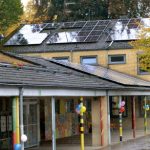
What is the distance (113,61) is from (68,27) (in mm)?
6242

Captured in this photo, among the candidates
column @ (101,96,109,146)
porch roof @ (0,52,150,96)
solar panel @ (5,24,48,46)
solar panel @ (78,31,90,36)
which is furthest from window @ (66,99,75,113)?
solar panel @ (78,31,90,36)

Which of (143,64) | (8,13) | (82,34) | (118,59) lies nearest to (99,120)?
(143,64)

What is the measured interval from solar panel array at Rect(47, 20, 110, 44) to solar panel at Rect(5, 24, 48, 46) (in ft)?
3.33

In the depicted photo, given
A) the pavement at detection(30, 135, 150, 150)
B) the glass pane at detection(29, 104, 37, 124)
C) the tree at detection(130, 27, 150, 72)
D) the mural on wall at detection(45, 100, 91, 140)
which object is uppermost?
the tree at detection(130, 27, 150, 72)

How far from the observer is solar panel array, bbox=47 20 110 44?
1715 inches

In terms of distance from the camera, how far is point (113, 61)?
4262 cm

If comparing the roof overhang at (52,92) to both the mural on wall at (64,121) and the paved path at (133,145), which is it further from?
the mural on wall at (64,121)

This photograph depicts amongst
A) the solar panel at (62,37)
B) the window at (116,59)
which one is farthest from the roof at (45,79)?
the solar panel at (62,37)

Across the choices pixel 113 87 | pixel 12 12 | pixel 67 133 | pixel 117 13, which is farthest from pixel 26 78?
pixel 117 13

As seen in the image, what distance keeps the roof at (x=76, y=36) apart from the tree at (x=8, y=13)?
3.35 m

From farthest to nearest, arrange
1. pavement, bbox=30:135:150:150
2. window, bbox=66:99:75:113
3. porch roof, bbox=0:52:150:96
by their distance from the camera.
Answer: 1. window, bbox=66:99:75:113
2. pavement, bbox=30:135:150:150
3. porch roof, bbox=0:52:150:96

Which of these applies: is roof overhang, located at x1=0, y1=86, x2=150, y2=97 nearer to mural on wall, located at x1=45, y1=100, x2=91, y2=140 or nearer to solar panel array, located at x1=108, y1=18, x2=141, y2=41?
Result: mural on wall, located at x1=45, y1=100, x2=91, y2=140

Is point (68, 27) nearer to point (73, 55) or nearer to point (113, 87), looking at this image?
point (73, 55)

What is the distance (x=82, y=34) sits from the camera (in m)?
44.7
